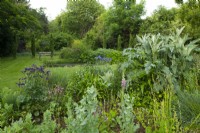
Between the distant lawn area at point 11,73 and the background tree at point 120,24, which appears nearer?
the distant lawn area at point 11,73

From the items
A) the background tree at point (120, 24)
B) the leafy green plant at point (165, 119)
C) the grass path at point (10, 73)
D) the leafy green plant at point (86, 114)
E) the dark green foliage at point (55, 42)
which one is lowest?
the grass path at point (10, 73)

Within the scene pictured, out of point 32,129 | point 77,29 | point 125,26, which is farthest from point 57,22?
point 32,129

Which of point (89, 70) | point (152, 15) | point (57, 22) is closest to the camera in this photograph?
point (89, 70)

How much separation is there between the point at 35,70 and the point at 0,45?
55.6ft

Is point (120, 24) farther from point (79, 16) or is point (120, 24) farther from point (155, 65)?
point (155, 65)

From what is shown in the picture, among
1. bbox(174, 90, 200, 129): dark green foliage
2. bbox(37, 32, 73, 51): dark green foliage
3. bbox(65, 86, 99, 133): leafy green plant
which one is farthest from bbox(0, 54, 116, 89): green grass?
bbox(37, 32, 73, 51): dark green foliage

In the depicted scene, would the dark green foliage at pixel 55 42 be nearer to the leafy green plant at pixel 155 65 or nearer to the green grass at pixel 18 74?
the green grass at pixel 18 74

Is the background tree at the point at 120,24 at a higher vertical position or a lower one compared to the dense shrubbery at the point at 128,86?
higher

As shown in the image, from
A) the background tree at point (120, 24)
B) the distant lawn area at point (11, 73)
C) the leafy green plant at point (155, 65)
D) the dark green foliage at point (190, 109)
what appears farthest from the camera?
the background tree at point (120, 24)

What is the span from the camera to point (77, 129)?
5.86ft

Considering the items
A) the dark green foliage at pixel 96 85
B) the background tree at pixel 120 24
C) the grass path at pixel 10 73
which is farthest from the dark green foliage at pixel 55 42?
the dark green foliage at pixel 96 85

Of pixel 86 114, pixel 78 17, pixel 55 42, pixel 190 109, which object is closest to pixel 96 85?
pixel 190 109

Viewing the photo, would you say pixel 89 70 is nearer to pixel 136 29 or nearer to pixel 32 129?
pixel 32 129

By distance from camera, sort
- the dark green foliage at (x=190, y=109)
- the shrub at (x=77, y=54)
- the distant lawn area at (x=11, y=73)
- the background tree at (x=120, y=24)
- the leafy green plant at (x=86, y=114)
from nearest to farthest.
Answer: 1. the leafy green plant at (x=86, y=114)
2. the dark green foliage at (x=190, y=109)
3. the distant lawn area at (x=11, y=73)
4. the shrub at (x=77, y=54)
5. the background tree at (x=120, y=24)
